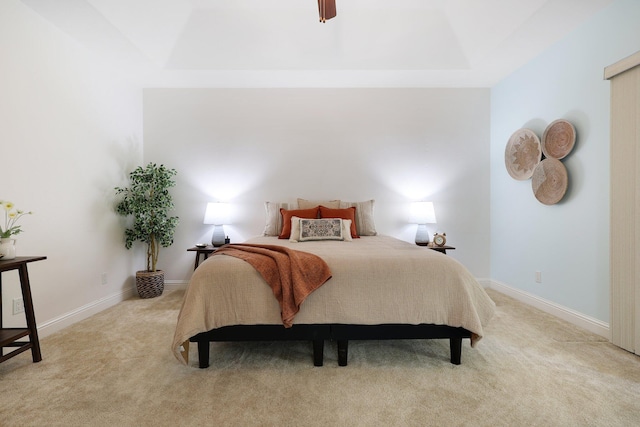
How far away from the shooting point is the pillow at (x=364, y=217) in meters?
3.63

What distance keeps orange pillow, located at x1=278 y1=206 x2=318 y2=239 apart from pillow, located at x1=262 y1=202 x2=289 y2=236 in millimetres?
141

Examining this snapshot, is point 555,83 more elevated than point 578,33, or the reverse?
point 578,33

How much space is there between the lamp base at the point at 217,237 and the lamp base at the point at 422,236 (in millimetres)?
2417

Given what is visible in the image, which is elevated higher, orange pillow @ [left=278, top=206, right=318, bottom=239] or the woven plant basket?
orange pillow @ [left=278, top=206, right=318, bottom=239]

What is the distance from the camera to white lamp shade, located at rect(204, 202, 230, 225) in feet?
12.5

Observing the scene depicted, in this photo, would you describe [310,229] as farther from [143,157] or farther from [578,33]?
[578,33]

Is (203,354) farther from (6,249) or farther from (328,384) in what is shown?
(6,249)

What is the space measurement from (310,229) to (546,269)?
2.40 meters

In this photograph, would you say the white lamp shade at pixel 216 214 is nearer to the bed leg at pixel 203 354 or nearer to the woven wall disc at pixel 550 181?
the bed leg at pixel 203 354

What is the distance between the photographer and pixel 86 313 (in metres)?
2.96

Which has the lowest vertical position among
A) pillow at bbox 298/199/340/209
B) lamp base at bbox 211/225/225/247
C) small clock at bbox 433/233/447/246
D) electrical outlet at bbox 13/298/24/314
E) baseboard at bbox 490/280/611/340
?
baseboard at bbox 490/280/611/340

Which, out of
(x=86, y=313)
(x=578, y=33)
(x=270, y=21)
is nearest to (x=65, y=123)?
(x=86, y=313)

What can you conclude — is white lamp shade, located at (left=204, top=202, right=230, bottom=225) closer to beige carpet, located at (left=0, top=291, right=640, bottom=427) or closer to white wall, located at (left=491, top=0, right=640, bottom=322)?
beige carpet, located at (left=0, top=291, right=640, bottom=427)

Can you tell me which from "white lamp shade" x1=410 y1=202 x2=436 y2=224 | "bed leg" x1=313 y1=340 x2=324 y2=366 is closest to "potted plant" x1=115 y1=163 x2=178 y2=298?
"bed leg" x1=313 y1=340 x2=324 y2=366
